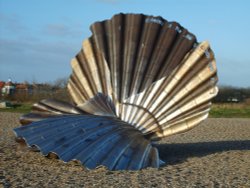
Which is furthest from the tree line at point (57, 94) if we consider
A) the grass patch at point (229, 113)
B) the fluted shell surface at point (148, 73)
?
the fluted shell surface at point (148, 73)

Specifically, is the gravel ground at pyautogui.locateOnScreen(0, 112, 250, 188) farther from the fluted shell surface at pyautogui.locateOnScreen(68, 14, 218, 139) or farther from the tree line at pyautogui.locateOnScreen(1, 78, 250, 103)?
the tree line at pyautogui.locateOnScreen(1, 78, 250, 103)

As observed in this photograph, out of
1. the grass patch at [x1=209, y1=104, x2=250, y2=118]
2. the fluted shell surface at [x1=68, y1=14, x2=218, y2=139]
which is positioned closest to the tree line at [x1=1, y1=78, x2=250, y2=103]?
the grass patch at [x1=209, y1=104, x2=250, y2=118]

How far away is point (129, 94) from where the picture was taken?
8.80 meters

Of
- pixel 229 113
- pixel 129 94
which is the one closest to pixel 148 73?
pixel 129 94

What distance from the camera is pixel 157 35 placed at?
9.03 meters

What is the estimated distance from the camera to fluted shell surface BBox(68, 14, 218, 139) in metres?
8.41

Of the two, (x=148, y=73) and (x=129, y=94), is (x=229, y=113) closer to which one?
(x=148, y=73)

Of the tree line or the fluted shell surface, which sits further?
the tree line

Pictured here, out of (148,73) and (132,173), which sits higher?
(148,73)

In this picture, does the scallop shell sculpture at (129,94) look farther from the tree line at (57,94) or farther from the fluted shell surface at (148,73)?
the tree line at (57,94)

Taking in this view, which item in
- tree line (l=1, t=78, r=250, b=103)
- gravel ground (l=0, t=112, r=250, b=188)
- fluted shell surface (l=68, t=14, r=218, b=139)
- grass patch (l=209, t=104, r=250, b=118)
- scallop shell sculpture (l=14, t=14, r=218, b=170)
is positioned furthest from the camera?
tree line (l=1, t=78, r=250, b=103)

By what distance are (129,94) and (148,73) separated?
508 mm

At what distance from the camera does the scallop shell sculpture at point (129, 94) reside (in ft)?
24.4

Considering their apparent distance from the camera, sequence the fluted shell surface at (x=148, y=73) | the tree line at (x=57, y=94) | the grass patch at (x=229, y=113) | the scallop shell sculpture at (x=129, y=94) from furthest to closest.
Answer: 1. the tree line at (x=57, y=94)
2. the grass patch at (x=229, y=113)
3. the fluted shell surface at (x=148, y=73)
4. the scallop shell sculpture at (x=129, y=94)
